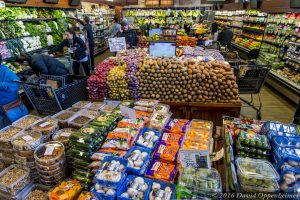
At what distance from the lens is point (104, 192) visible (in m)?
1.68

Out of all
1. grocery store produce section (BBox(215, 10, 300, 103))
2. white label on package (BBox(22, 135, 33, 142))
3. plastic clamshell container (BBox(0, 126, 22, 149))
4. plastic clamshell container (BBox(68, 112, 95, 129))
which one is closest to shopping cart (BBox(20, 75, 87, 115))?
plastic clamshell container (BBox(68, 112, 95, 129))

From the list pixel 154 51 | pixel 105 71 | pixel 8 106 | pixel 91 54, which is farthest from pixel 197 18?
pixel 8 106

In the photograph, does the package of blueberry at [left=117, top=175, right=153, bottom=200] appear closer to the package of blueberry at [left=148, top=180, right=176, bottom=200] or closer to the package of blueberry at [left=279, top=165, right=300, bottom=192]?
the package of blueberry at [left=148, top=180, right=176, bottom=200]

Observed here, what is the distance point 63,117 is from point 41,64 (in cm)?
149

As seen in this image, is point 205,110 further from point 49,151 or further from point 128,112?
point 49,151

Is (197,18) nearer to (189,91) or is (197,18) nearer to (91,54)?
(91,54)

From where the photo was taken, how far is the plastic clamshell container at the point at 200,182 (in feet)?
5.12

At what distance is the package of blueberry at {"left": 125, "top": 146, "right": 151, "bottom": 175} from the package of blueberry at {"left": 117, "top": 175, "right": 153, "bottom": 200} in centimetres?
6

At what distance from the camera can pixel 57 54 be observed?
696 centimetres

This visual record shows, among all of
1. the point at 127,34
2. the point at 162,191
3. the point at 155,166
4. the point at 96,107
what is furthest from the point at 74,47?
the point at 162,191

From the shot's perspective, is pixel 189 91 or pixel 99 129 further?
pixel 189 91

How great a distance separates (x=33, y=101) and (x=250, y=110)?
458 cm

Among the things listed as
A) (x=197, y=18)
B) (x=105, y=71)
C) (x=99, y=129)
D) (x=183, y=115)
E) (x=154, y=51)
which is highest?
(x=197, y=18)

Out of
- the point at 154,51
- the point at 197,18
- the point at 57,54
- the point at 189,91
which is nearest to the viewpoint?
the point at 189,91
